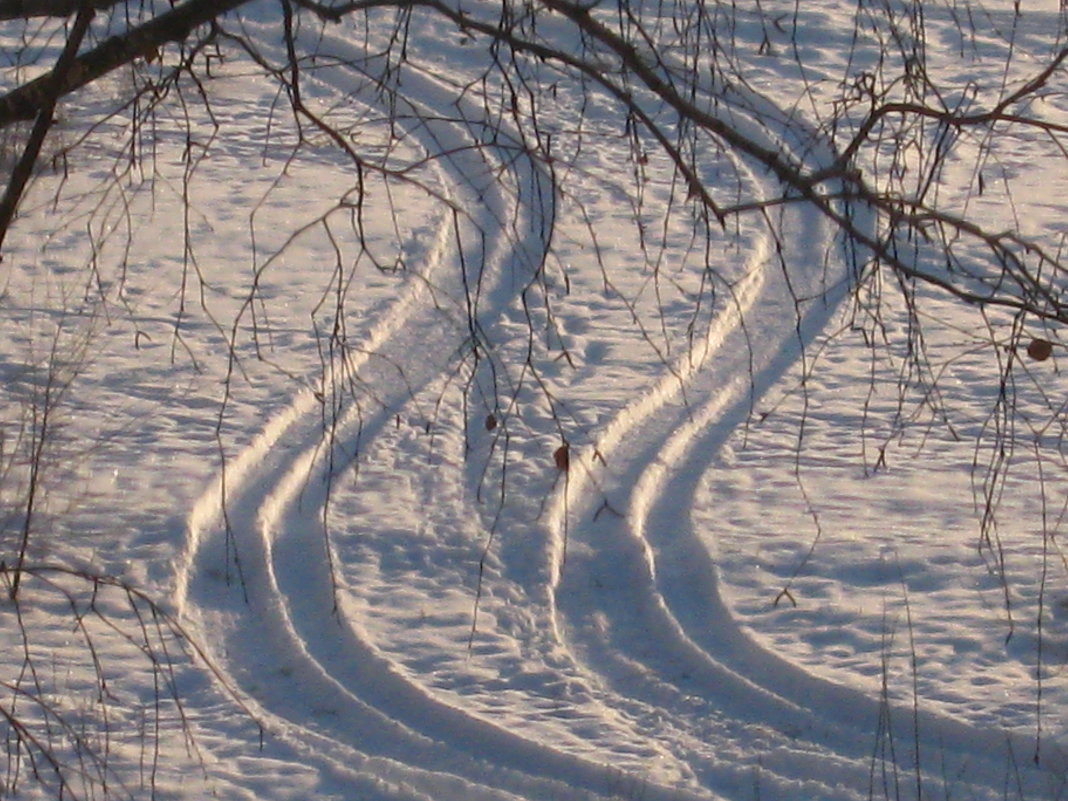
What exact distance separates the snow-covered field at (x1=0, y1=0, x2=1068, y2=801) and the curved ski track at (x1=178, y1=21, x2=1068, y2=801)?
1 centimetres

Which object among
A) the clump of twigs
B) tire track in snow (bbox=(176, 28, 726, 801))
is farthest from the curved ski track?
the clump of twigs

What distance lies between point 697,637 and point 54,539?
7.98ft

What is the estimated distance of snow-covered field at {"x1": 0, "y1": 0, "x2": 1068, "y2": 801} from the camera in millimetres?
4836

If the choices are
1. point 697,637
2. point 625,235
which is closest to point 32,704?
point 697,637

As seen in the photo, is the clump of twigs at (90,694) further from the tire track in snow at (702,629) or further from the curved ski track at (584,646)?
the tire track in snow at (702,629)

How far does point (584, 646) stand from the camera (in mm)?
5590

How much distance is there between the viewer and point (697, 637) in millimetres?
5629

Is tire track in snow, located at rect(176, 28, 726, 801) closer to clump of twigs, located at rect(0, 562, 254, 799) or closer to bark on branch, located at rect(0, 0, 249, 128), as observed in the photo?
clump of twigs, located at rect(0, 562, 254, 799)

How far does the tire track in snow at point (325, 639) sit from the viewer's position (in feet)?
15.8

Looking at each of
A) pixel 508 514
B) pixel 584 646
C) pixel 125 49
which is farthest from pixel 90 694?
pixel 125 49

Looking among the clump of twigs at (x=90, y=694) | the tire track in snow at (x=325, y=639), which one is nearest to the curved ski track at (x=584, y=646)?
the tire track in snow at (x=325, y=639)

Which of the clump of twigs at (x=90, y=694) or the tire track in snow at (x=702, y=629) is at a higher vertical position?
the tire track in snow at (x=702, y=629)

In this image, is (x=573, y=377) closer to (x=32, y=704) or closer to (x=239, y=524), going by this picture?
(x=239, y=524)

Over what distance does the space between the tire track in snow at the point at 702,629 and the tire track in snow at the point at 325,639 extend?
47 cm
